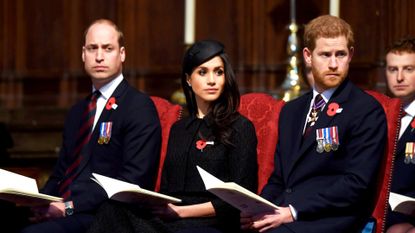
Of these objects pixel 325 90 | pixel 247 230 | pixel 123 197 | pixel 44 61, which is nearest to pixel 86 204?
pixel 123 197

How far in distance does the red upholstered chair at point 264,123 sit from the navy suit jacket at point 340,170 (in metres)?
0.21

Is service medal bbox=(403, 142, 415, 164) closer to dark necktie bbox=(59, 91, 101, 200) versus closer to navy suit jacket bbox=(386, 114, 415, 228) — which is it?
navy suit jacket bbox=(386, 114, 415, 228)

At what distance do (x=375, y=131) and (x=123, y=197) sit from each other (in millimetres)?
1015

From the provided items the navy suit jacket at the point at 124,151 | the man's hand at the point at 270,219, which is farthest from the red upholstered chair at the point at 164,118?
the man's hand at the point at 270,219

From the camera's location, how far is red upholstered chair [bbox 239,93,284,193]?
4660 millimetres

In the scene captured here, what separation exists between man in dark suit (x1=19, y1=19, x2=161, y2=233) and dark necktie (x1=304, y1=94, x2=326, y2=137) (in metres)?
0.72

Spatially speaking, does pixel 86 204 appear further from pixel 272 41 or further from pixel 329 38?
pixel 272 41

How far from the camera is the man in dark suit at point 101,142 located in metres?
4.71

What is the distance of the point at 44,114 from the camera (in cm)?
672

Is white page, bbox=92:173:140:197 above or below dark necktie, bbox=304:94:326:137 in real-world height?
below

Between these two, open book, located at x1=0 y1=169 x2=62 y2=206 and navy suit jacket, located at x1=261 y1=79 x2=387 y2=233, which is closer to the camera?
navy suit jacket, located at x1=261 y1=79 x2=387 y2=233

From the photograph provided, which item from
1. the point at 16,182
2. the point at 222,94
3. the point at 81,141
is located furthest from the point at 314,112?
the point at 16,182

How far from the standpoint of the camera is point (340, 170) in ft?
14.0

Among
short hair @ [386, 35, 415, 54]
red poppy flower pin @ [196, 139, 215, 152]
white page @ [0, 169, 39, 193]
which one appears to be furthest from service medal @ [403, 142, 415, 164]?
white page @ [0, 169, 39, 193]
